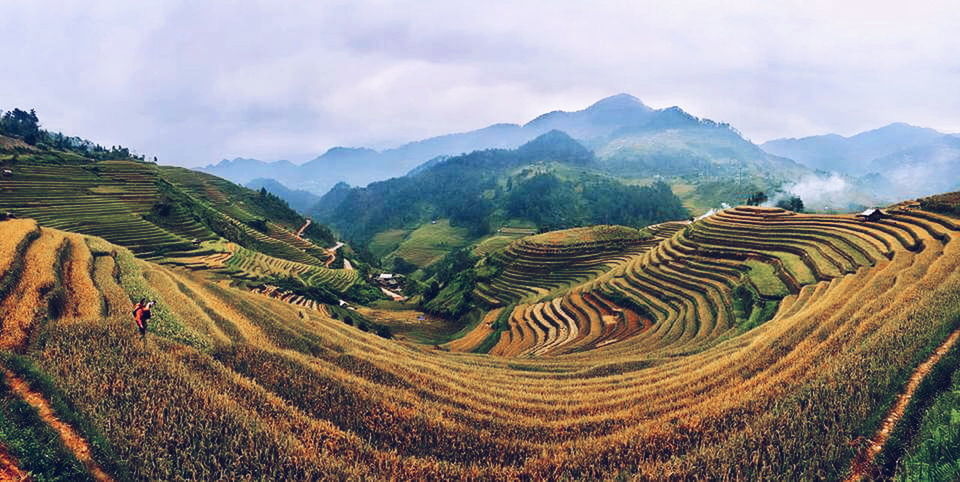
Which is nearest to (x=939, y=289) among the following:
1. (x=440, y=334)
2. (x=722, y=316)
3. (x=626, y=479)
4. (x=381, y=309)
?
(x=626, y=479)

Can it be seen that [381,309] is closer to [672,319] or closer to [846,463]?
[672,319]

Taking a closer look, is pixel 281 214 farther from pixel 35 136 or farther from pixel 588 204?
pixel 588 204

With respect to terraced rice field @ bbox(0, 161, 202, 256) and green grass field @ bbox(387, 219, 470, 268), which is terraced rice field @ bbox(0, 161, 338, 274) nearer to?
terraced rice field @ bbox(0, 161, 202, 256)

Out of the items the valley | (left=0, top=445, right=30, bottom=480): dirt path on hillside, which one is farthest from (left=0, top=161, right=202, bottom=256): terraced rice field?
(left=0, top=445, right=30, bottom=480): dirt path on hillside

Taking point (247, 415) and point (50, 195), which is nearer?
point (247, 415)

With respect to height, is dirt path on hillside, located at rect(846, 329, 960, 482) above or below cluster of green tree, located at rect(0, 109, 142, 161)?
below

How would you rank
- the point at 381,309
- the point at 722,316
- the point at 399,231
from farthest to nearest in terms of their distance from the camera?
the point at 399,231, the point at 381,309, the point at 722,316
